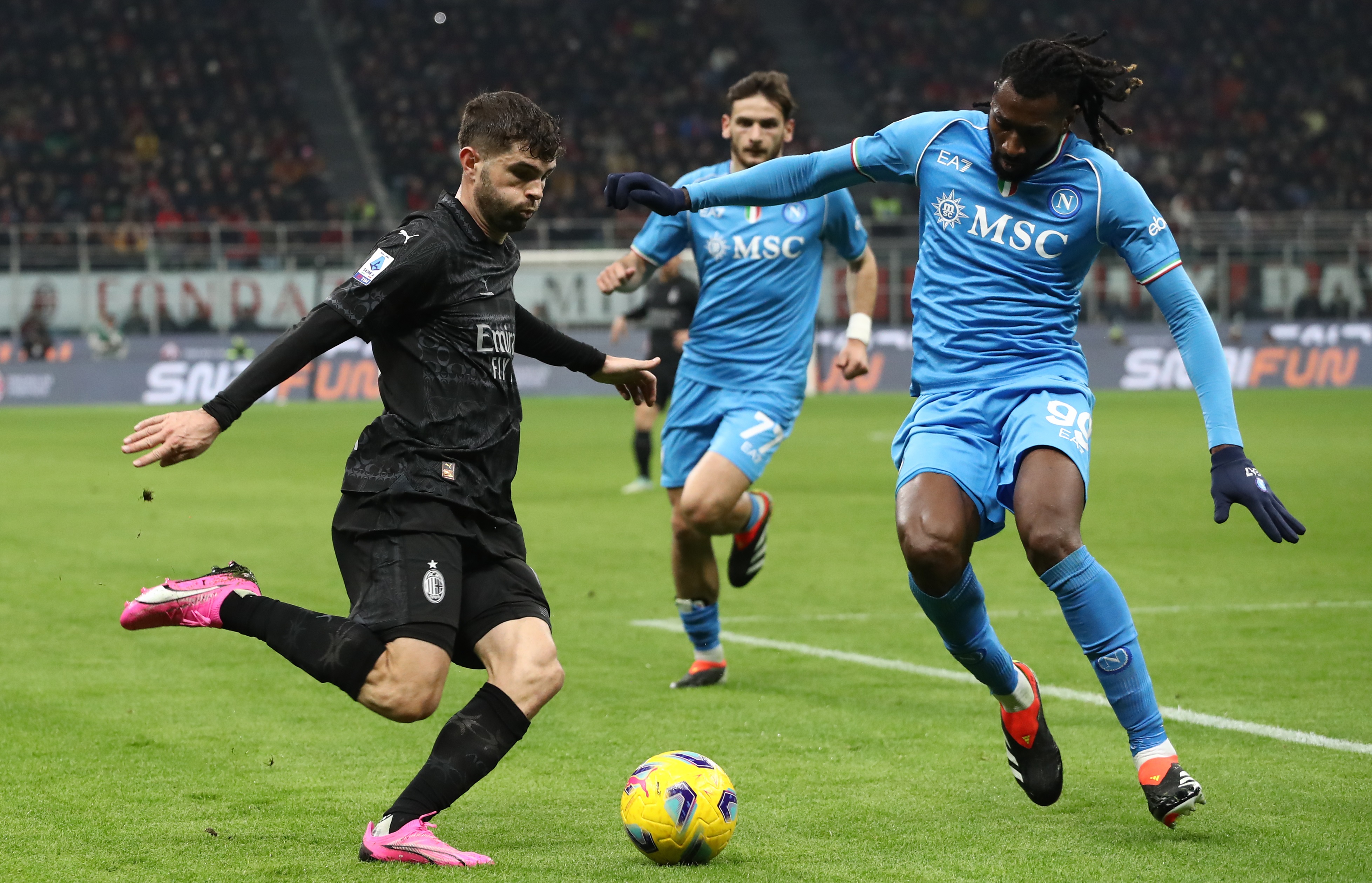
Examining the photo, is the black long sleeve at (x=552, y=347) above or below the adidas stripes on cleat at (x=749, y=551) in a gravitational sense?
above

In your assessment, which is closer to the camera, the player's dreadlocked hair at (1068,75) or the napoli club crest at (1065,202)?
the player's dreadlocked hair at (1068,75)

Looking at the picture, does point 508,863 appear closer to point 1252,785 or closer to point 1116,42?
point 1252,785

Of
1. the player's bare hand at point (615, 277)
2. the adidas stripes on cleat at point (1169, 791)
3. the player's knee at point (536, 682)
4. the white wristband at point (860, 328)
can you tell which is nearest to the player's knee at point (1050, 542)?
the adidas stripes on cleat at point (1169, 791)

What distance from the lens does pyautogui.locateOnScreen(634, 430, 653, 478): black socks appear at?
1480cm

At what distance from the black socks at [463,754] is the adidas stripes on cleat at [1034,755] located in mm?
1426

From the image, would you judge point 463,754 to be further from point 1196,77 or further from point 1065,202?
point 1196,77

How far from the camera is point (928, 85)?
40375 mm

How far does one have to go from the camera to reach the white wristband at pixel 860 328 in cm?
704

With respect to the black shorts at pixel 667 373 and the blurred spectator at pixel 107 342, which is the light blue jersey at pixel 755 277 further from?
the blurred spectator at pixel 107 342

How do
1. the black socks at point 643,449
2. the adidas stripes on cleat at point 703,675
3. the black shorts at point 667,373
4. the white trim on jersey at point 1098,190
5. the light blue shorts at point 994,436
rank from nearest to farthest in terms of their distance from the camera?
the light blue shorts at point 994,436
the white trim on jersey at point 1098,190
the adidas stripes on cleat at point 703,675
the black socks at point 643,449
the black shorts at point 667,373

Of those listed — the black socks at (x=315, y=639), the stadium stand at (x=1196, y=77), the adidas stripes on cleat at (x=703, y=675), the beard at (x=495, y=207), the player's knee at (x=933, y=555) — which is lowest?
the adidas stripes on cleat at (x=703, y=675)

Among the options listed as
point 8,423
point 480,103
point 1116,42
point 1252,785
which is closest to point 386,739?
point 480,103

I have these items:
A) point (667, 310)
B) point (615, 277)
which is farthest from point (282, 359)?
point (667, 310)

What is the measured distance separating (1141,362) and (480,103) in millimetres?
27110
